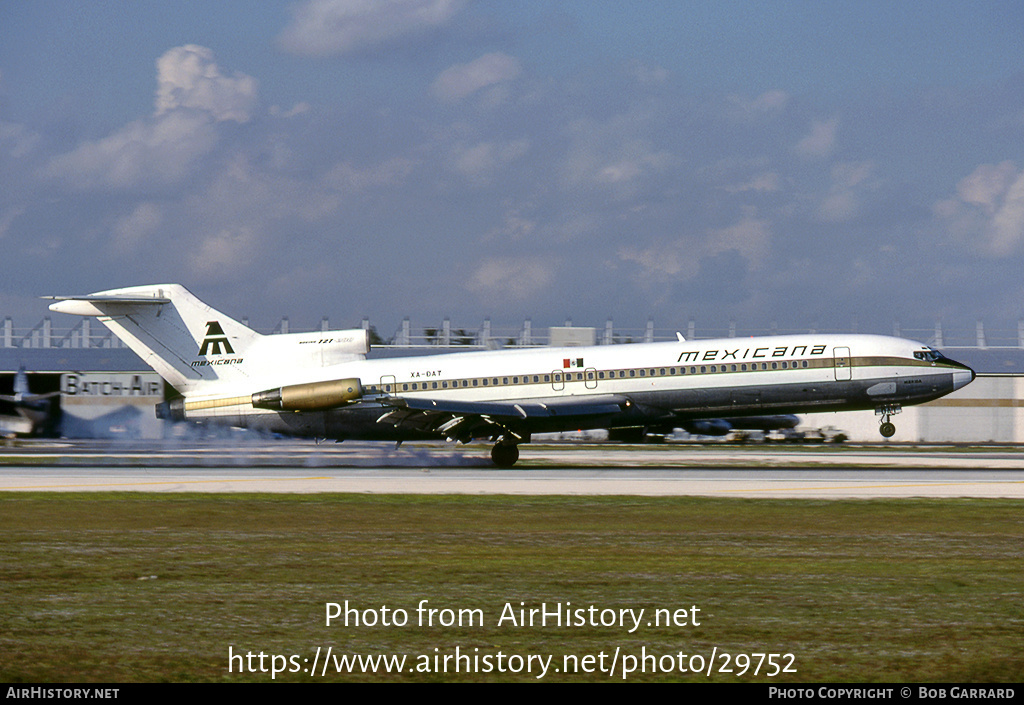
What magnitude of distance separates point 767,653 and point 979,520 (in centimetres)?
1374

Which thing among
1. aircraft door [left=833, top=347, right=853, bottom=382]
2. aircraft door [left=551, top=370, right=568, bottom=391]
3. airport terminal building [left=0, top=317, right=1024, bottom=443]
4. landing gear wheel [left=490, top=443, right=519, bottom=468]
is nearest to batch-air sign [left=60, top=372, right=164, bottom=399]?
airport terminal building [left=0, top=317, right=1024, bottom=443]

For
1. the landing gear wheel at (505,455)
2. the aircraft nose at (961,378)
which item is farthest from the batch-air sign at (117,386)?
the aircraft nose at (961,378)

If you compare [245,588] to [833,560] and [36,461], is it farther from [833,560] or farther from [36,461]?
[36,461]

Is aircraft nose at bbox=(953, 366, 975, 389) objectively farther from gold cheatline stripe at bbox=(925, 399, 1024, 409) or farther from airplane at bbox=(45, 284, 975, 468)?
gold cheatline stripe at bbox=(925, 399, 1024, 409)

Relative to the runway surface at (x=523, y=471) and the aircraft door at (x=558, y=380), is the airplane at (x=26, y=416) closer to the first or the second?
the runway surface at (x=523, y=471)

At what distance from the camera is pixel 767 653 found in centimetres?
965

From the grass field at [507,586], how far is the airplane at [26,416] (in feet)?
117

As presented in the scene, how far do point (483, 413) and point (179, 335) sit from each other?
1092 cm

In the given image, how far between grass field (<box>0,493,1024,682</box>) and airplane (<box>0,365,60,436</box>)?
117 feet

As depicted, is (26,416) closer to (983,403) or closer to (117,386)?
(117,386)

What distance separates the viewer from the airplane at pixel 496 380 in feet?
116

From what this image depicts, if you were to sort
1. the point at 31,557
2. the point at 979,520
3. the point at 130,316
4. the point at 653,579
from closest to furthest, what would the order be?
the point at 653,579 < the point at 31,557 < the point at 979,520 < the point at 130,316

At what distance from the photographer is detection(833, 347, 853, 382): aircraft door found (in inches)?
1403

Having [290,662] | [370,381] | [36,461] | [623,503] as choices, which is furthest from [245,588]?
[36,461]
